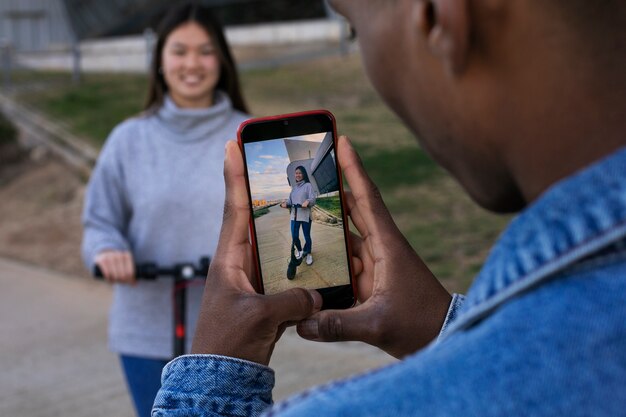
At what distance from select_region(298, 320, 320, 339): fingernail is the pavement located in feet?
13.2

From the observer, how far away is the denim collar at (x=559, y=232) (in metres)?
0.79

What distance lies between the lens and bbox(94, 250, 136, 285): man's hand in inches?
141

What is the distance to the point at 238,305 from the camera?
133 cm

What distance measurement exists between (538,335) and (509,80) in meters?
0.23

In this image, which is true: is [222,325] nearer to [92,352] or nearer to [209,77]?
[209,77]

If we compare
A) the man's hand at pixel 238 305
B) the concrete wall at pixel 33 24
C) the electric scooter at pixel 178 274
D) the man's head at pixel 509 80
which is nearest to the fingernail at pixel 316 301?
the man's hand at pixel 238 305

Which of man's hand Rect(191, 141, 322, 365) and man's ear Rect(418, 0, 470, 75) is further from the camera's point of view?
man's hand Rect(191, 141, 322, 365)

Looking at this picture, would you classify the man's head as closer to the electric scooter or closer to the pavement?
the electric scooter

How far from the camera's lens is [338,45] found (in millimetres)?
19469

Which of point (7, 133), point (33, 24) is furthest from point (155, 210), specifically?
point (33, 24)

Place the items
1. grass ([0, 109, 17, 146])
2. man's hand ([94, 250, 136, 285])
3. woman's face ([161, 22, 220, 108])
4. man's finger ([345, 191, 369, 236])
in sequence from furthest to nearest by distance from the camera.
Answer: grass ([0, 109, 17, 146]), woman's face ([161, 22, 220, 108]), man's hand ([94, 250, 136, 285]), man's finger ([345, 191, 369, 236])

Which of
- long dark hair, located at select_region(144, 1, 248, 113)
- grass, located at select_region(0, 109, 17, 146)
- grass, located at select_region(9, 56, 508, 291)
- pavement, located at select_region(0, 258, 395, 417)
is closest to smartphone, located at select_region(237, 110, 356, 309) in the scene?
long dark hair, located at select_region(144, 1, 248, 113)

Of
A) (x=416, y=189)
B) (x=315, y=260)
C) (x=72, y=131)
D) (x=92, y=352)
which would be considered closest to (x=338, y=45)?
(x=72, y=131)

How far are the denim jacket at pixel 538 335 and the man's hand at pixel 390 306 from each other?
52 centimetres
